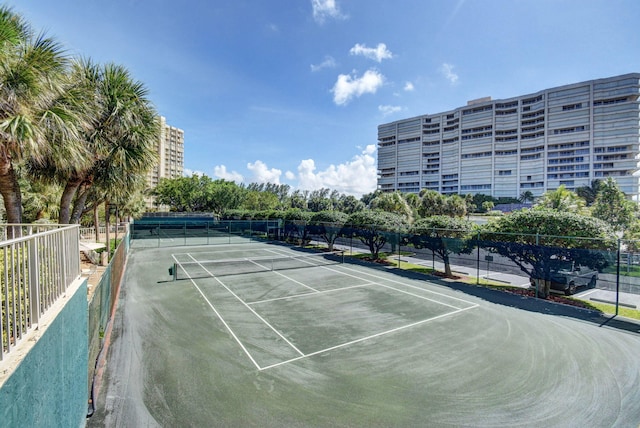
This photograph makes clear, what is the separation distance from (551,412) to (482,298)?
9317 mm

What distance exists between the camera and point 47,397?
339cm

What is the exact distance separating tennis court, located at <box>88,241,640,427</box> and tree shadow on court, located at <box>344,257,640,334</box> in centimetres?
15

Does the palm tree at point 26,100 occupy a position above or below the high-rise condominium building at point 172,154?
below

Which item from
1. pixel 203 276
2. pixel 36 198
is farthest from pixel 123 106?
pixel 36 198

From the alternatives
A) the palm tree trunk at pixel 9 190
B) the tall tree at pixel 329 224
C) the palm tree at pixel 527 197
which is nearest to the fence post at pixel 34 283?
the palm tree trunk at pixel 9 190

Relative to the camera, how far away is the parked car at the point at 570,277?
14.6 metres

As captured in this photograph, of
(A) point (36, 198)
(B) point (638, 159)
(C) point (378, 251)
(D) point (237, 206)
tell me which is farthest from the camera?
(B) point (638, 159)

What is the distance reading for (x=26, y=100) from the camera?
26.9ft

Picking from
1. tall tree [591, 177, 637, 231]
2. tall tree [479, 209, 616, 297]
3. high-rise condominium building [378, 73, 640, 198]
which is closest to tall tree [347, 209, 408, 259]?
tall tree [479, 209, 616, 297]

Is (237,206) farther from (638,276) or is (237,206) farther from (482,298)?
(638,276)

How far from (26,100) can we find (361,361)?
11.6m

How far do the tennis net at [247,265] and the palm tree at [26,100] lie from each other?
31.3 feet

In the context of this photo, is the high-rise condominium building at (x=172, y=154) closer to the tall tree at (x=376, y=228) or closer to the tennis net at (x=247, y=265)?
the tennis net at (x=247, y=265)

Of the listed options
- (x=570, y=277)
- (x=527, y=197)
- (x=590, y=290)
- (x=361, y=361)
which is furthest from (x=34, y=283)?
(x=527, y=197)
